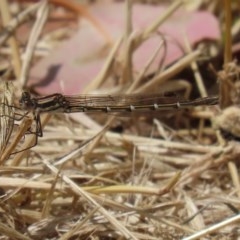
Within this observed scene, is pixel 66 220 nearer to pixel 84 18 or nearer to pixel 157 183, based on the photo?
pixel 157 183

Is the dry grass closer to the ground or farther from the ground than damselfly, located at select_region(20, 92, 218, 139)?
closer to the ground

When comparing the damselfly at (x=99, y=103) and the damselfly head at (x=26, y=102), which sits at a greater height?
the damselfly head at (x=26, y=102)

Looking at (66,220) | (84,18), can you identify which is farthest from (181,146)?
(84,18)

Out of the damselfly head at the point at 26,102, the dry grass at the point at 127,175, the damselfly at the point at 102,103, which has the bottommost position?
the dry grass at the point at 127,175

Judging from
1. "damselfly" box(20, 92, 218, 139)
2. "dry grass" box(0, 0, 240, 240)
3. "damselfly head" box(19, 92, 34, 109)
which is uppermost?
"damselfly head" box(19, 92, 34, 109)

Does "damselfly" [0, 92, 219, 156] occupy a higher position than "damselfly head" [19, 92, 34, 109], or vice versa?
"damselfly head" [19, 92, 34, 109]

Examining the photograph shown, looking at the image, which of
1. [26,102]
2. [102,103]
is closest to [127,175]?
[102,103]

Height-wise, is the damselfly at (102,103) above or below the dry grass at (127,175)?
above

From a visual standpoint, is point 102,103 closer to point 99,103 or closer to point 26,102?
point 99,103
